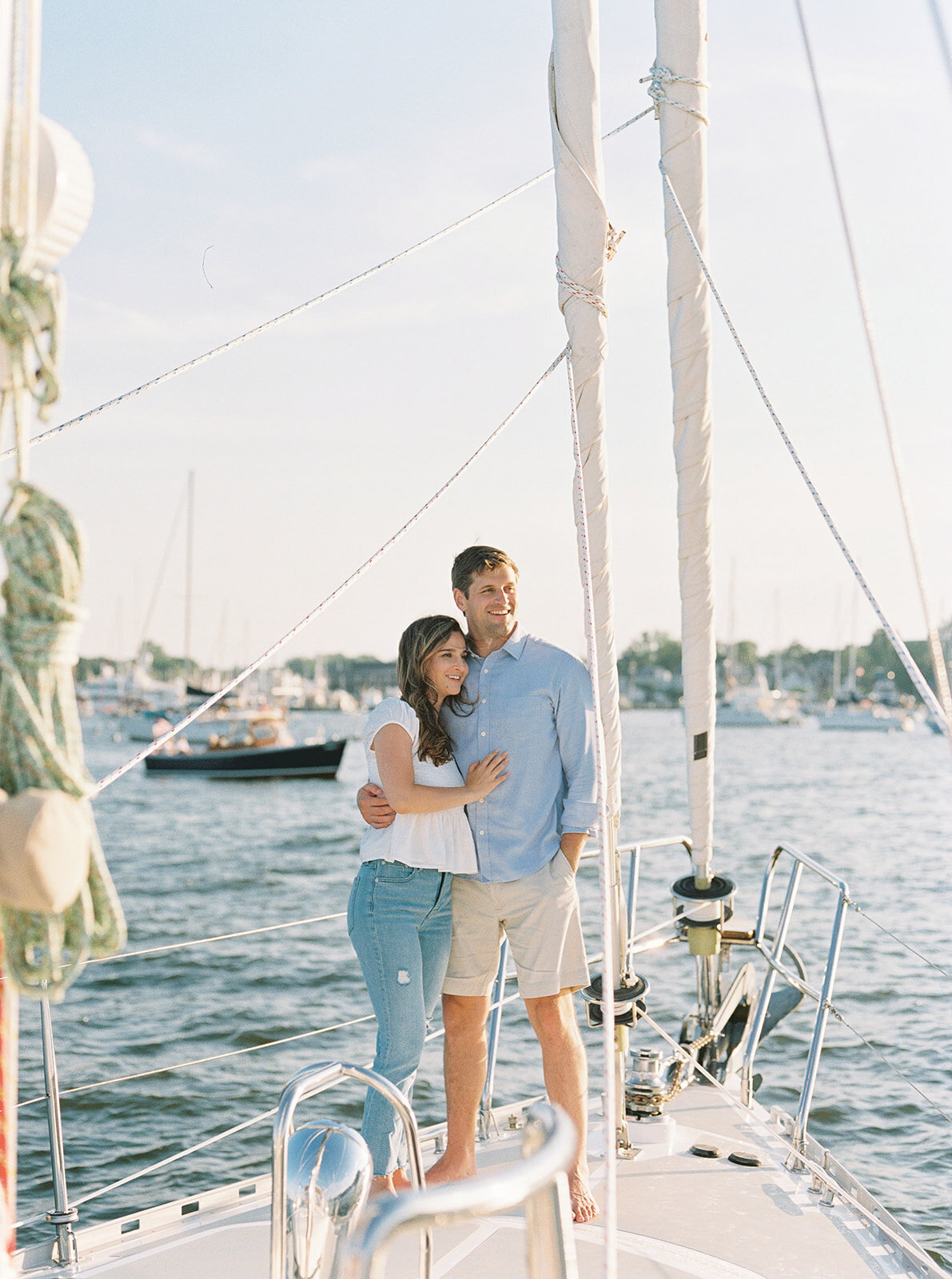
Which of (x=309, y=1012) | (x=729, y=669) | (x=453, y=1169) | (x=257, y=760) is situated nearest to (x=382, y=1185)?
(x=453, y=1169)

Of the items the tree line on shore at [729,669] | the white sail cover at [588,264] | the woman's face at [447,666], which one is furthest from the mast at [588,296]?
the tree line on shore at [729,669]

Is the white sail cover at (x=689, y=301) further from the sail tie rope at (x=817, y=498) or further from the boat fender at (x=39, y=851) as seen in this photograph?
the boat fender at (x=39, y=851)

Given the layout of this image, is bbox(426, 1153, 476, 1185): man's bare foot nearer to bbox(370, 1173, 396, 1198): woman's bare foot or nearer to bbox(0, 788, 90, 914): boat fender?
bbox(370, 1173, 396, 1198): woman's bare foot

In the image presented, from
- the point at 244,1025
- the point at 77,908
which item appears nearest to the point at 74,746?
the point at 77,908

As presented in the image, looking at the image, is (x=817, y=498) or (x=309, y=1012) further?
(x=309, y=1012)

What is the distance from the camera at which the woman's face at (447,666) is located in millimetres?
2789

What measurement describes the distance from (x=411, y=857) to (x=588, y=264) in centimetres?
153

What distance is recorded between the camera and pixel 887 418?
260 centimetres

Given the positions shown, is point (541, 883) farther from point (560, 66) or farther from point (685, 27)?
point (685, 27)

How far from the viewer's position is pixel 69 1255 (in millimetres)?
2602

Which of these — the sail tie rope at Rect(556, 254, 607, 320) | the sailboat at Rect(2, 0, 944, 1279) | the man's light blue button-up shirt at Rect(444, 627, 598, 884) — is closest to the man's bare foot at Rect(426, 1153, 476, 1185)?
the sailboat at Rect(2, 0, 944, 1279)

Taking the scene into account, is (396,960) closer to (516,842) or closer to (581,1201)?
(516,842)

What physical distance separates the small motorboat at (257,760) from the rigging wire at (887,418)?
31012mm

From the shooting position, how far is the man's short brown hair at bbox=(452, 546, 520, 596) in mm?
2842
